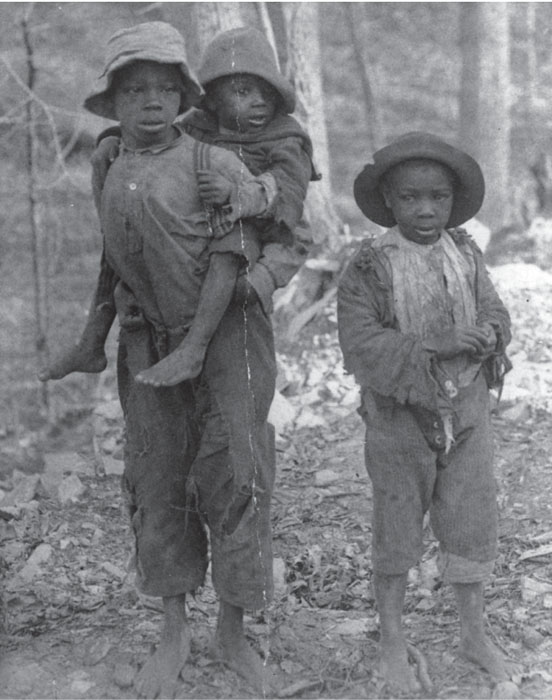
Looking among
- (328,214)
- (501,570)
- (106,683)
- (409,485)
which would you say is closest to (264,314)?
(409,485)

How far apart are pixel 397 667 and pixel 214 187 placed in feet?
5.79

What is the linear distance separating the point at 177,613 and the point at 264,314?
1.15m

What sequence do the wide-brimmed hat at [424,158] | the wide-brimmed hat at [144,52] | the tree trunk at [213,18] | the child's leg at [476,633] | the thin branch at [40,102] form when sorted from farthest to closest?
the thin branch at [40,102] < the tree trunk at [213,18] < the child's leg at [476,633] < the wide-brimmed hat at [424,158] < the wide-brimmed hat at [144,52]

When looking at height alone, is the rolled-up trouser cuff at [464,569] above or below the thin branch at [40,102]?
below

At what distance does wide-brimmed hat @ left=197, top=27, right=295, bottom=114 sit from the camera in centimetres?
318

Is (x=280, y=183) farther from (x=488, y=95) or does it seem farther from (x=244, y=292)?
(x=488, y=95)

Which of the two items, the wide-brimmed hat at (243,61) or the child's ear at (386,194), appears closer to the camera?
the wide-brimmed hat at (243,61)

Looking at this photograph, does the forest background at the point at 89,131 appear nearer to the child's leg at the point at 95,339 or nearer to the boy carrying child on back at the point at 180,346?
the child's leg at the point at 95,339

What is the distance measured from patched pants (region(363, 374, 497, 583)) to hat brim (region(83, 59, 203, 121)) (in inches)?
47.3

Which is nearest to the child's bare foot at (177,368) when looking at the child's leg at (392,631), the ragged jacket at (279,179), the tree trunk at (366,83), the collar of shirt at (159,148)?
the ragged jacket at (279,179)

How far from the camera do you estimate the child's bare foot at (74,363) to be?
3436mm

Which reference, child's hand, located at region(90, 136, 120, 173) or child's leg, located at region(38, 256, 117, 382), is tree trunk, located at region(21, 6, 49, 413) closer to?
child's leg, located at region(38, 256, 117, 382)

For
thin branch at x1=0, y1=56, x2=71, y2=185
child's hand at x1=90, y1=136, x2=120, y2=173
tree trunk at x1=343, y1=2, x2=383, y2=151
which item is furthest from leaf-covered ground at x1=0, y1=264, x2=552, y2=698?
→ tree trunk at x1=343, y1=2, x2=383, y2=151

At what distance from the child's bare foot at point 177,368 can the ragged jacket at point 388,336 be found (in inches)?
20.4
